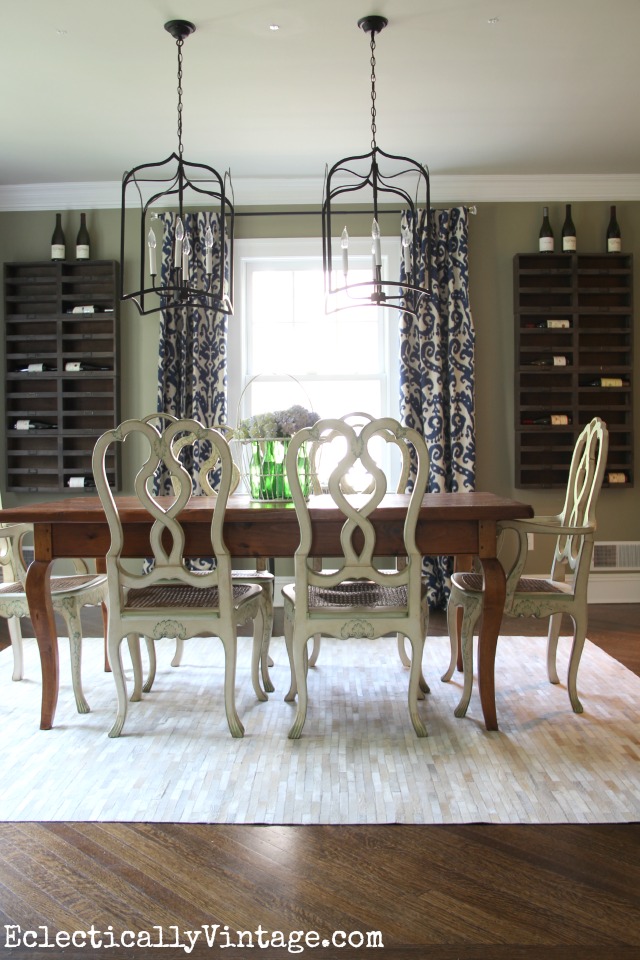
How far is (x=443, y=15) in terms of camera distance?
3266 mm

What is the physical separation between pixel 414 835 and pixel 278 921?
505mm

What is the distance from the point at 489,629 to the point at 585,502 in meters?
0.74

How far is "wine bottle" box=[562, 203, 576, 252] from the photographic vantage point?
519cm

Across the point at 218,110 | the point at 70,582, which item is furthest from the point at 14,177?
the point at 70,582

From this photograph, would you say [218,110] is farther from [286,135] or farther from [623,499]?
[623,499]

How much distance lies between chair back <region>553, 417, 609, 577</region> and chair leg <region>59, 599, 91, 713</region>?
193 cm

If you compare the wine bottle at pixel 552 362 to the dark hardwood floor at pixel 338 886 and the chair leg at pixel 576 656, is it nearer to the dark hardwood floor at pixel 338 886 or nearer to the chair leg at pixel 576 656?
the chair leg at pixel 576 656

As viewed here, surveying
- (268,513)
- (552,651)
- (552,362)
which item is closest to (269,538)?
(268,513)

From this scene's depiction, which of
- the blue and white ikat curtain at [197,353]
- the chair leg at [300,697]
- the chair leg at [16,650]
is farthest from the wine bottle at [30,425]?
the chair leg at [300,697]

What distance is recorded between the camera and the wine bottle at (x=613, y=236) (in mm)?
5211

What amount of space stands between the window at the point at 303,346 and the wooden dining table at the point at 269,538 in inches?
104

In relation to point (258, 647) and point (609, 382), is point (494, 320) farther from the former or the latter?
point (258, 647)

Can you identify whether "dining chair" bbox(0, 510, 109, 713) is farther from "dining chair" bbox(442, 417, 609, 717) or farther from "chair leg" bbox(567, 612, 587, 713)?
"chair leg" bbox(567, 612, 587, 713)

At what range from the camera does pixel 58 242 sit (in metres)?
5.34
